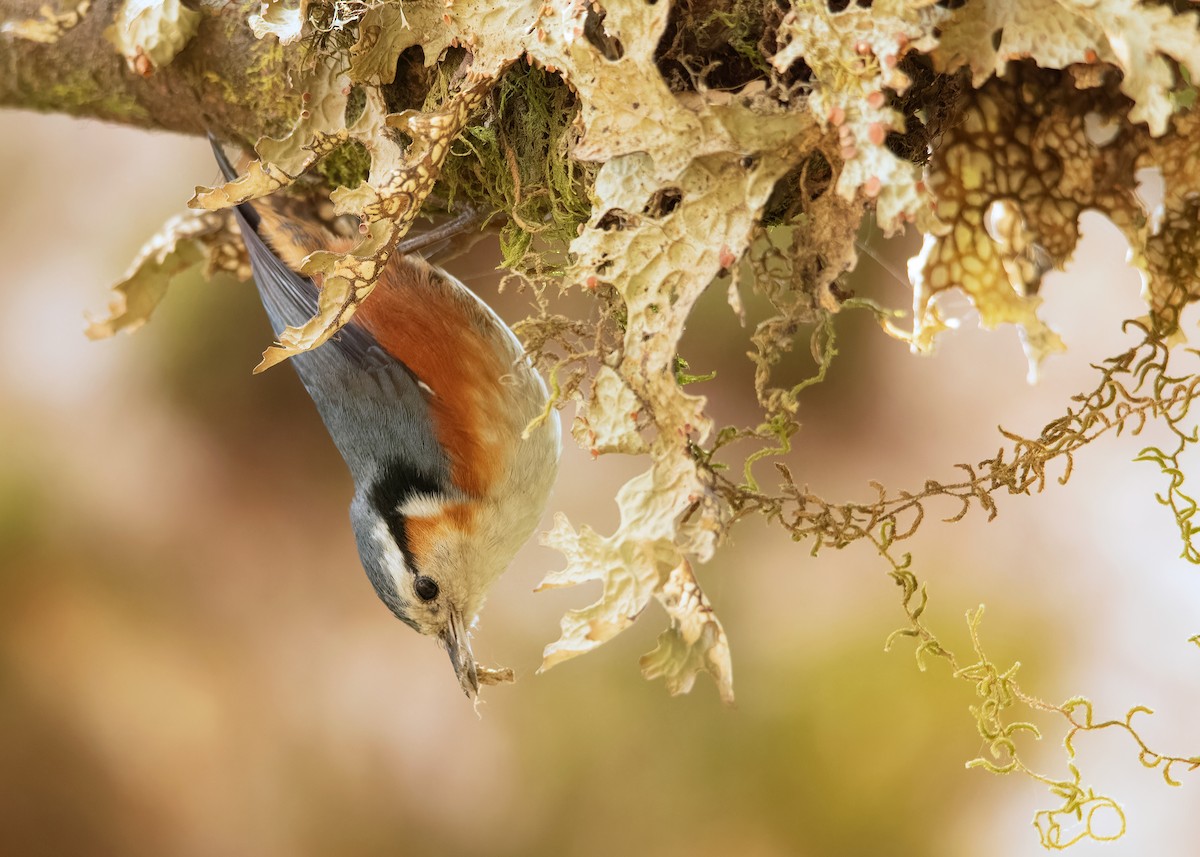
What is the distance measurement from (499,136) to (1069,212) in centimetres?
41

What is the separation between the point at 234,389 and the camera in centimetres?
198

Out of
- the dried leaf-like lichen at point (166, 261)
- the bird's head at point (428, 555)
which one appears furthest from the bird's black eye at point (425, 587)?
the dried leaf-like lichen at point (166, 261)

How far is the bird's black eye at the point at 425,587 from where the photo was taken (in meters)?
1.09

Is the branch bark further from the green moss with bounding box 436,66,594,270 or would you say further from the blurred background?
the blurred background

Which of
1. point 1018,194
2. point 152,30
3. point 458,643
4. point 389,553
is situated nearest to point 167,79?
point 152,30

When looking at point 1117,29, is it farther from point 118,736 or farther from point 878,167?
point 118,736

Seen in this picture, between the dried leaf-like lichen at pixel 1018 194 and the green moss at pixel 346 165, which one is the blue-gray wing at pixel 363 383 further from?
the dried leaf-like lichen at pixel 1018 194

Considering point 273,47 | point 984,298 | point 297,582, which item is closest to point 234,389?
point 297,582

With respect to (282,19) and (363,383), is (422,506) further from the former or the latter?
(282,19)

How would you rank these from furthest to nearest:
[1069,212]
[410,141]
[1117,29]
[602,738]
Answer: [602,738] < [410,141] < [1069,212] < [1117,29]

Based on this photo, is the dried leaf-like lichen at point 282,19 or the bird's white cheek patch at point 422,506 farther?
the bird's white cheek patch at point 422,506

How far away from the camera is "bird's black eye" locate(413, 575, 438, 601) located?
1.09m

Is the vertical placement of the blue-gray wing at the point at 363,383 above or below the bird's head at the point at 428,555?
above

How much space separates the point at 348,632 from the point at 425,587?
1062 mm
